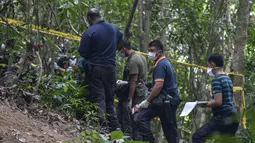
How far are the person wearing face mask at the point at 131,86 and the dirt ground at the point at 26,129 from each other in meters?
2.31

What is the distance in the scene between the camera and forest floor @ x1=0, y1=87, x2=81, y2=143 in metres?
4.23

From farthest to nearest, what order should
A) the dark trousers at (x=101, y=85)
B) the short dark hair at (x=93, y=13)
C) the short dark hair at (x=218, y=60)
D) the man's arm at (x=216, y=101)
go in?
the short dark hair at (x=93, y=13), the dark trousers at (x=101, y=85), the short dark hair at (x=218, y=60), the man's arm at (x=216, y=101)

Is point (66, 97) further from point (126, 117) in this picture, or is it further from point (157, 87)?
point (126, 117)

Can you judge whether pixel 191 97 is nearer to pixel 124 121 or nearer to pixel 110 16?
pixel 110 16

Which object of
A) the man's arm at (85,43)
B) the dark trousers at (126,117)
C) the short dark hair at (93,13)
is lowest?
the dark trousers at (126,117)

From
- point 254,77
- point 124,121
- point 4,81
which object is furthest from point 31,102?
point 254,77

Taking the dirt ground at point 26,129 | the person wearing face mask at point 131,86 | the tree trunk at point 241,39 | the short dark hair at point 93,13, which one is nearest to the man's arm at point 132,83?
the person wearing face mask at point 131,86

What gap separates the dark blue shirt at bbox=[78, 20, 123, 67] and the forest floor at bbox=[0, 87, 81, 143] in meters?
0.95

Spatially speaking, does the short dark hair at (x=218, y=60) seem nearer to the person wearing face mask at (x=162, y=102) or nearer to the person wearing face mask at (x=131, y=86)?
the person wearing face mask at (x=162, y=102)

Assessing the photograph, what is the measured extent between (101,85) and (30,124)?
1.89 m

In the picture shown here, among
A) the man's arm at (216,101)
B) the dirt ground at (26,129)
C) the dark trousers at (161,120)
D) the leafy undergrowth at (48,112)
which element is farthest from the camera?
the dark trousers at (161,120)

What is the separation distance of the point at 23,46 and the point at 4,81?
47cm

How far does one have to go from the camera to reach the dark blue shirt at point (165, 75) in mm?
6625

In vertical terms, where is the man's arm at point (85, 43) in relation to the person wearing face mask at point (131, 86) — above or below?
above
